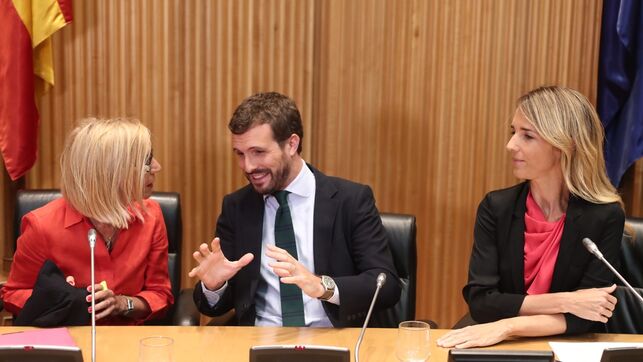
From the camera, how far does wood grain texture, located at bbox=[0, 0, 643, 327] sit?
137 inches

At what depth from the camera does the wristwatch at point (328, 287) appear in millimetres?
2385

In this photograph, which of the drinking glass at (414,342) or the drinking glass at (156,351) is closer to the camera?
the drinking glass at (156,351)

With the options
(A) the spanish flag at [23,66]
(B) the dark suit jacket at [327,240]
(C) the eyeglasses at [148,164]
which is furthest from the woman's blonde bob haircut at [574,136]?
(A) the spanish flag at [23,66]

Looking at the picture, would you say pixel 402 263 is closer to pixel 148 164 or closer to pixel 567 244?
pixel 567 244

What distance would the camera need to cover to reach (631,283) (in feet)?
8.69

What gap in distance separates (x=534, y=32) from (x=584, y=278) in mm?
1399

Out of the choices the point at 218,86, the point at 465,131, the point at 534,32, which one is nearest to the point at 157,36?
the point at 218,86

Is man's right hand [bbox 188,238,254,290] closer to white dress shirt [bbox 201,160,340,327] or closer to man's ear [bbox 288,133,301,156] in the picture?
white dress shirt [bbox 201,160,340,327]

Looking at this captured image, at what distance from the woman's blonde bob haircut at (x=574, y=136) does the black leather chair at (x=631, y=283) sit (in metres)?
0.21

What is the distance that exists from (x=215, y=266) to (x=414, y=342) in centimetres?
70

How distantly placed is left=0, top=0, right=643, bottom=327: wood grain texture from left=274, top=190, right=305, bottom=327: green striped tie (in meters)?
0.94

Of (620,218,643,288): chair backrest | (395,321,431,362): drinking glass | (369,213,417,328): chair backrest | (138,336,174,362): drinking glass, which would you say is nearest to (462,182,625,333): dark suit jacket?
(620,218,643,288): chair backrest

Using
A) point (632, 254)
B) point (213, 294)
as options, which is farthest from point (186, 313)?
point (632, 254)

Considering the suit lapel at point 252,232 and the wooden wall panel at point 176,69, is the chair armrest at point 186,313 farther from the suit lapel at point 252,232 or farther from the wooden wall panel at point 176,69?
the wooden wall panel at point 176,69
